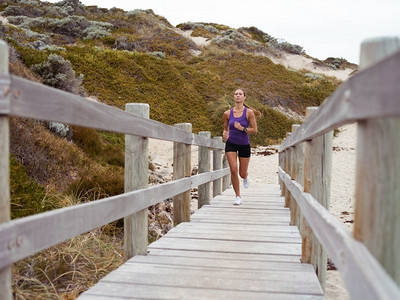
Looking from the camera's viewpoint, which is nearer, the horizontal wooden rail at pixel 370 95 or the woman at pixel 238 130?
the horizontal wooden rail at pixel 370 95

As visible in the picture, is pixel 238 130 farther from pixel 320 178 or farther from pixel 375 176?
pixel 375 176

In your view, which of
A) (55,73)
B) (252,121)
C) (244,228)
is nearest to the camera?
(244,228)

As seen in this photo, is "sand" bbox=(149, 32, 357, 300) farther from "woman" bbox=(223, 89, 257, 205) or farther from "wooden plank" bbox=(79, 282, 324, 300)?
"woman" bbox=(223, 89, 257, 205)

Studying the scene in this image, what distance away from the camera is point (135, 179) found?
3.62m

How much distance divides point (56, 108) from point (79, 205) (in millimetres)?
608

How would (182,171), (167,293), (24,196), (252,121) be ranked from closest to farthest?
1. (167,293)
2. (24,196)
3. (182,171)
4. (252,121)

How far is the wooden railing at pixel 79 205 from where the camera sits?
1.74 meters

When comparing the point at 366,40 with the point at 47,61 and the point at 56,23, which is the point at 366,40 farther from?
the point at 56,23

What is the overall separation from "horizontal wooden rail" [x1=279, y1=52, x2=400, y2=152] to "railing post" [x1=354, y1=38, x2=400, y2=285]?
0.23 feet

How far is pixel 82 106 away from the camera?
242 centimetres

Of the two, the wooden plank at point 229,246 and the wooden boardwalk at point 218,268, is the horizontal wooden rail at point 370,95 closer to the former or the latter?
the wooden boardwalk at point 218,268

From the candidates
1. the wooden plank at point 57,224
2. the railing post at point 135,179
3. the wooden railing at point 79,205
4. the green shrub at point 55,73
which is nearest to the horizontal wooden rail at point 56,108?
the wooden railing at point 79,205

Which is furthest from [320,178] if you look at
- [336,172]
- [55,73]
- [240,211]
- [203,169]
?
[336,172]

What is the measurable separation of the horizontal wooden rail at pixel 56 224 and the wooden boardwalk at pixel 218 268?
1.45 feet
